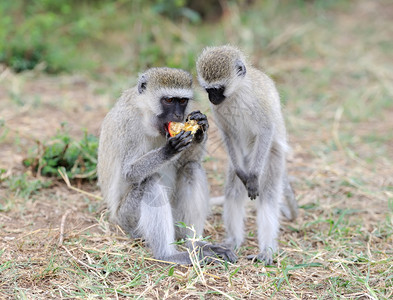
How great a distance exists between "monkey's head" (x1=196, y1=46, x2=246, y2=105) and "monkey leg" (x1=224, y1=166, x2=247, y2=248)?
894 millimetres

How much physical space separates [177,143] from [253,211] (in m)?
2.04

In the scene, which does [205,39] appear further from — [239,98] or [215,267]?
[215,267]

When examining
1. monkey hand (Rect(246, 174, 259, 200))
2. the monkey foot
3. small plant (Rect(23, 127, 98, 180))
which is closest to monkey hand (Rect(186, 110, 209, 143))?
monkey hand (Rect(246, 174, 259, 200))

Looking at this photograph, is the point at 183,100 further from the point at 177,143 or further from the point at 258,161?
the point at 258,161

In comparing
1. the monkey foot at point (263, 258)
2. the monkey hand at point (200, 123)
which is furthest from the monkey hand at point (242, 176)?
the monkey foot at point (263, 258)

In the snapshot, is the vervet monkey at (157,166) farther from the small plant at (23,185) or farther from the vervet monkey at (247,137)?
the small plant at (23,185)

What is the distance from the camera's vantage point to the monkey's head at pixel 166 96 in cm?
460

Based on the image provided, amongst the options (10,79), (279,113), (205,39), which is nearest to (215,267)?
(279,113)

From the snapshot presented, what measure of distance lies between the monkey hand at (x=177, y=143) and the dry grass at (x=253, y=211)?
0.88 m

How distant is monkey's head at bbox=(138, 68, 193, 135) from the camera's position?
15.1 feet

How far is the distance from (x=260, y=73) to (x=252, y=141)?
0.74 metres

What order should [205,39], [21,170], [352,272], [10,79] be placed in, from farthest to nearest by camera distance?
[205,39]
[10,79]
[21,170]
[352,272]

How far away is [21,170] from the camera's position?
6074 mm

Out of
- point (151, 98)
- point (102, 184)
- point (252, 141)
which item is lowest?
point (102, 184)
